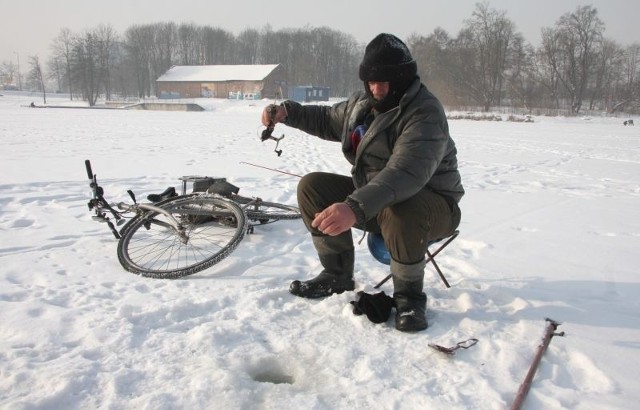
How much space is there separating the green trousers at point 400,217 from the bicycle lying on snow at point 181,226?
0.79m

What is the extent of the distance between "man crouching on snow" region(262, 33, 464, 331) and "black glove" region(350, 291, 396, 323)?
2.6 inches

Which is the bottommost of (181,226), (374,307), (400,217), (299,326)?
(299,326)

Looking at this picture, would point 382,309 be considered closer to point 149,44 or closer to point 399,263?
point 399,263

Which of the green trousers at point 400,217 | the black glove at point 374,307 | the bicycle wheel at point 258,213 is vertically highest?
the green trousers at point 400,217

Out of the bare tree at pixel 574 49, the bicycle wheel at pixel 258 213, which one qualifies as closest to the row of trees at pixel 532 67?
the bare tree at pixel 574 49

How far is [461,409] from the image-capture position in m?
1.86

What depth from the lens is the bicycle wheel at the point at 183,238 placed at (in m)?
3.30

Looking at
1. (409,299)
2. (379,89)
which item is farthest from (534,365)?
(379,89)

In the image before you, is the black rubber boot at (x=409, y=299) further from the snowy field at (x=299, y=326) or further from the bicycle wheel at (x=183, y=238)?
the bicycle wheel at (x=183, y=238)

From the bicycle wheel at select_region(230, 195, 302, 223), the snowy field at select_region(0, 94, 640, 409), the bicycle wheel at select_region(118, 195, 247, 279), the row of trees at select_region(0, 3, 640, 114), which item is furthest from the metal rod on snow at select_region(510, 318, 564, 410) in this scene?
the row of trees at select_region(0, 3, 640, 114)

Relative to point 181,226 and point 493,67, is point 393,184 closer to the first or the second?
point 181,226

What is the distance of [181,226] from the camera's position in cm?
363

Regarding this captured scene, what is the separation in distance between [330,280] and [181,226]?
1.35m

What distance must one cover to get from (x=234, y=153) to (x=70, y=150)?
3.58 metres
